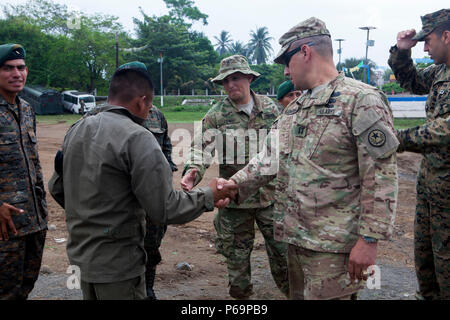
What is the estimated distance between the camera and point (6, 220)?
Result: 3.42m

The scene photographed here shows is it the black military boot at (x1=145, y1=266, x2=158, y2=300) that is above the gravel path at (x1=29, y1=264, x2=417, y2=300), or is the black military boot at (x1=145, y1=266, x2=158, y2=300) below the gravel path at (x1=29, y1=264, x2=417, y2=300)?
above

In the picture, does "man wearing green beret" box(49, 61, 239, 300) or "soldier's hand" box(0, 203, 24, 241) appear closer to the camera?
"man wearing green beret" box(49, 61, 239, 300)

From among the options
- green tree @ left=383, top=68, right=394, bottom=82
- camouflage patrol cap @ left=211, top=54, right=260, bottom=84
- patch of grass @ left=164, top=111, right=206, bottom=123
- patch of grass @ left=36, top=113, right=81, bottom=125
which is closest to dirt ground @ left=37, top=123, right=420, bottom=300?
camouflage patrol cap @ left=211, top=54, right=260, bottom=84

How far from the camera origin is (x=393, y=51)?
4.11m

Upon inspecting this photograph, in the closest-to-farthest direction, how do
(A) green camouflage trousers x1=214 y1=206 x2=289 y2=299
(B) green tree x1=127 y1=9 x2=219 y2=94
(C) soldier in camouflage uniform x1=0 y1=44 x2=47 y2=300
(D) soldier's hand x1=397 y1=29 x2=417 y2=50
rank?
(C) soldier in camouflage uniform x1=0 y1=44 x2=47 y2=300 < (D) soldier's hand x1=397 y1=29 x2=417 y2=50 < (A) green camouflage trousers x1=214 y1=206 x2=289 y2=299 < (B) green tree x1=127 y1=9 x2=219 y2=94

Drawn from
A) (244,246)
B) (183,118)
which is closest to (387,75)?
(183,118)

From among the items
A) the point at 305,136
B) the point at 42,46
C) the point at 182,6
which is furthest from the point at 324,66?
the point at 182,6

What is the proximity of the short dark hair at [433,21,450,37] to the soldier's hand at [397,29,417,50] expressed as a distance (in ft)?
1.19

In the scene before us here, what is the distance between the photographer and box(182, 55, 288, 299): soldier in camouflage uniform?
4.29 meters

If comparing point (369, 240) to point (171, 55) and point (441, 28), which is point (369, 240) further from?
point (171, 55)

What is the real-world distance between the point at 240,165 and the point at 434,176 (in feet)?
5.87

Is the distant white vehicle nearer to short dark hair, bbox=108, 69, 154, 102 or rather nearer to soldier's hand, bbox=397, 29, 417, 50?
soldier's hand, bbox=397, 29, 417, 50

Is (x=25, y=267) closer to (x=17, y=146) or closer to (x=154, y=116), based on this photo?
(x=17, y=146)
